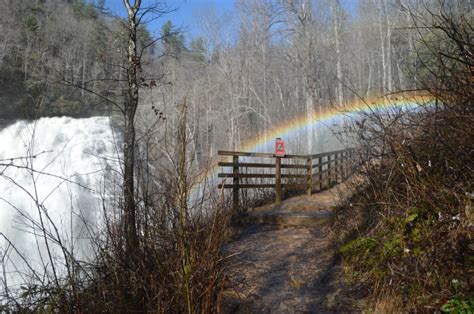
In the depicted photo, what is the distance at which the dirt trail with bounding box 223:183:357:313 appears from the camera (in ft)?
11.2

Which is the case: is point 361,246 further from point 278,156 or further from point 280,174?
point 280,174

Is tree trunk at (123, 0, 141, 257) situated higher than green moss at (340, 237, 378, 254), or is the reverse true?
tree trunk at (123, 0, 141, 257)

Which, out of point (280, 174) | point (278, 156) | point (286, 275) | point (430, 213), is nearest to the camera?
point (430, 213)

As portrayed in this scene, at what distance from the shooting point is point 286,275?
164 inches

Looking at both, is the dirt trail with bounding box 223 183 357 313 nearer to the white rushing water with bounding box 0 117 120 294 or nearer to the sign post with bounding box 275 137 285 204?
the sign post with bounding box 275 137 285 204

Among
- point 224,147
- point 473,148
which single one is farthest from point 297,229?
point 224,147

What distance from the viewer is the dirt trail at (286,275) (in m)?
3.40

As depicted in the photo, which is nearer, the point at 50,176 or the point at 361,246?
the point at 361,246

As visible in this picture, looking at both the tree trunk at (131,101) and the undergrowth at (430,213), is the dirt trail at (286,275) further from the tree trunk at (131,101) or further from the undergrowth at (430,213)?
the tree trunk at (131,101)

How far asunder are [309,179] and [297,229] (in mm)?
4347

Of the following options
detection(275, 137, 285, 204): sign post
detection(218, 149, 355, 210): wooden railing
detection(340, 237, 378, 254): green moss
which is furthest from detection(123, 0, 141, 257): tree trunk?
detection(275, 137, 285, 204): sign post

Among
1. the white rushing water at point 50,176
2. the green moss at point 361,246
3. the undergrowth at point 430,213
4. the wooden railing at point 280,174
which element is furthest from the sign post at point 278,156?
the undergrowth at point 430,213

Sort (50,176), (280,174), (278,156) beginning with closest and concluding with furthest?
1. (278,156)
2. (280,174)
3. (50,176)

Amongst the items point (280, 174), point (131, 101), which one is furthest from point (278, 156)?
point (131, 101)
